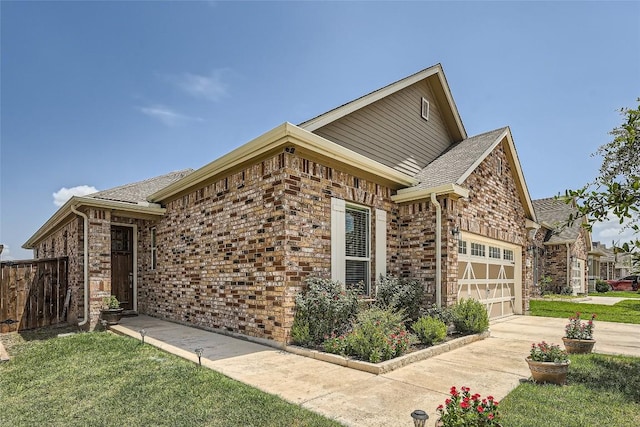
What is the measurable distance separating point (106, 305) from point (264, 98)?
6.99m

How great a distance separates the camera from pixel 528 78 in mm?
9438

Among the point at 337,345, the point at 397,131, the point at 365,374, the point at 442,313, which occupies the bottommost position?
the point at 365,374

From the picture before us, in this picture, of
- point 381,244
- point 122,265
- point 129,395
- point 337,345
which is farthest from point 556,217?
point 129,395

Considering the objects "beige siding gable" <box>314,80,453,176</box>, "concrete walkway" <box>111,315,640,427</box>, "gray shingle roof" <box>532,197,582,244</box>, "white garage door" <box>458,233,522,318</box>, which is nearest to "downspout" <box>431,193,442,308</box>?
"concrete walkway" <box>111,315,640,427</box>

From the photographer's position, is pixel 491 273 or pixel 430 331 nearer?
pixel 430 331

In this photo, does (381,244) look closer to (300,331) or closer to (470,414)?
(300,331)

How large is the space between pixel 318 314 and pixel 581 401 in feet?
12.8

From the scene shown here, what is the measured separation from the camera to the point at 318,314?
6.70 meters

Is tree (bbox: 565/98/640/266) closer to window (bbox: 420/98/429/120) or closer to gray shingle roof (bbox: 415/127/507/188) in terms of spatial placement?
gray shingle roof (bbox: 415/127/507/188)

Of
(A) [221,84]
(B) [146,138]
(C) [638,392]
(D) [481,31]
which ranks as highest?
(D) [481,31]

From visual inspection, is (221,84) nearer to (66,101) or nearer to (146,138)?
(146,138)

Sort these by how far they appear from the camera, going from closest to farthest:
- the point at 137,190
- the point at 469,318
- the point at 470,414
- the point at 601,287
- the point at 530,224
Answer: the point at 470,414 → the point at 469,318 → the point at 137,190 → the point at 530,224 → the point at 601,287

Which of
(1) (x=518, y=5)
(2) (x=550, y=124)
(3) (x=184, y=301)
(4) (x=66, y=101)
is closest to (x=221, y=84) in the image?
(4) (x=66, y=101)

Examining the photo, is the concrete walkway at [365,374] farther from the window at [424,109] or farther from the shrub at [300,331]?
the window at [424,109]
